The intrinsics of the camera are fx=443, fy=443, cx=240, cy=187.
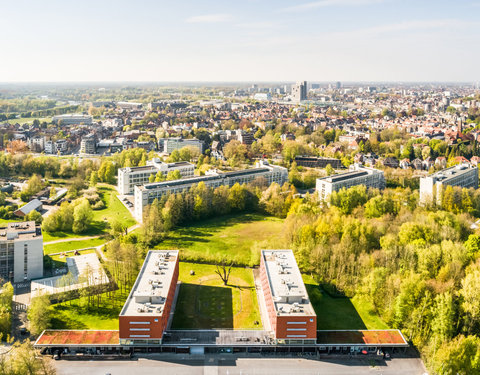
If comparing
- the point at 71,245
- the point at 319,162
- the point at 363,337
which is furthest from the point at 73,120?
the point at 363,337

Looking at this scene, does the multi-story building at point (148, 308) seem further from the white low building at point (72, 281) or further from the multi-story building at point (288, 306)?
the multi-story building at point (288, 306)

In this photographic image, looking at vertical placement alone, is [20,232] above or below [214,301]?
above

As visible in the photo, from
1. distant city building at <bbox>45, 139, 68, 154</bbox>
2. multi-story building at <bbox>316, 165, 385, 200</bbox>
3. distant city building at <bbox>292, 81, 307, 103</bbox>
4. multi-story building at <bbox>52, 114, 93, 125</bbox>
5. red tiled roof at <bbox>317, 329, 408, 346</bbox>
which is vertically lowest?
red tiled roof at <bbox>317, 329, 408, 346</bbox>

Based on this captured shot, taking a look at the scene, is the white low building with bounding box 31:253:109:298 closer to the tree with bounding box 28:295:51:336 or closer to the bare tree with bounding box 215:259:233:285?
the tree with bounding box 28:295:51:336

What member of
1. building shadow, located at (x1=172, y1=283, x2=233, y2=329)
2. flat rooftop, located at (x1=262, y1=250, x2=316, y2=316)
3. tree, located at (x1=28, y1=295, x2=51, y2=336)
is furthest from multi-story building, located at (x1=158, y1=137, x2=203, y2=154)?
tree, located at (x1=28, y1=295, x2=51, y2=336)

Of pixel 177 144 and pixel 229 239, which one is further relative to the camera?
pixel 177 144

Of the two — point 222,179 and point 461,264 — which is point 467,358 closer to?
point 461,264

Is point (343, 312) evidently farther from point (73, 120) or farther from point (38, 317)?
point (73, 120)
